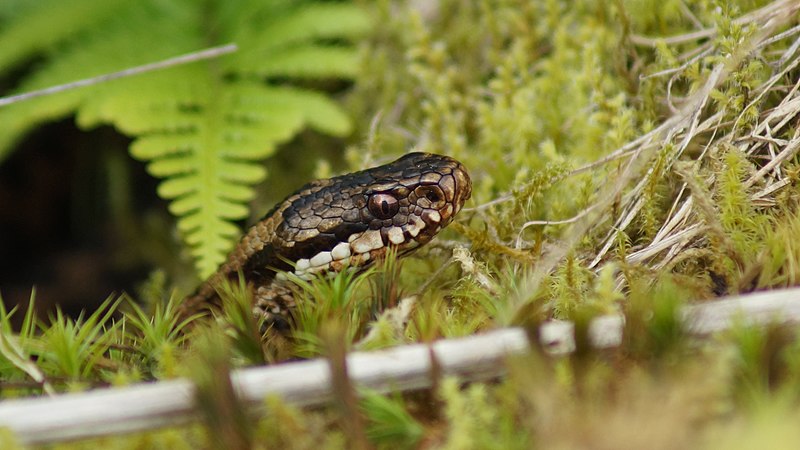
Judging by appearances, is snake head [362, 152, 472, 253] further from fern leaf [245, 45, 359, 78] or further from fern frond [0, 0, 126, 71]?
fern frond [0, 0, 126, 71]

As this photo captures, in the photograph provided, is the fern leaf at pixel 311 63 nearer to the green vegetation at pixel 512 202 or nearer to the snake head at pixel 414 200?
the green vegetation at pixel 512 202

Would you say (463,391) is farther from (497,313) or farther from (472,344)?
(497,313)

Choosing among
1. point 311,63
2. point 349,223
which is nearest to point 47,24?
point 311,63

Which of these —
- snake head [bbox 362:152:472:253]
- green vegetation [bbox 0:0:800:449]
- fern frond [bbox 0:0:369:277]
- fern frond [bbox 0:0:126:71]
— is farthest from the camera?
fern frond [bbox 0:0:126:71]

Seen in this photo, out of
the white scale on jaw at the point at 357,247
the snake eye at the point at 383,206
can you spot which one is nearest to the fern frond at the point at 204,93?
the white scale on jaw at the point at 357,247

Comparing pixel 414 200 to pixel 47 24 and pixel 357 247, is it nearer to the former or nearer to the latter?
pixel 357 247

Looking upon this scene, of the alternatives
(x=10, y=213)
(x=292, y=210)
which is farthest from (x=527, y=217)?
(x=10, y=213)

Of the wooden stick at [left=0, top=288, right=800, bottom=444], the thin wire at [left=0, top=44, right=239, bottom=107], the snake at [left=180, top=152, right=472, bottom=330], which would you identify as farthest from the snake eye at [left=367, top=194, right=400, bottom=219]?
the wooden stick at [left=0, top=288, right=800, bottom=444]

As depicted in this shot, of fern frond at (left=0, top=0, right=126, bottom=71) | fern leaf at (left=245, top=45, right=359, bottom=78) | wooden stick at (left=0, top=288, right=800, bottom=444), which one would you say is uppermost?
fern frond at (left=0, top=0, right=126, bottom=71)
